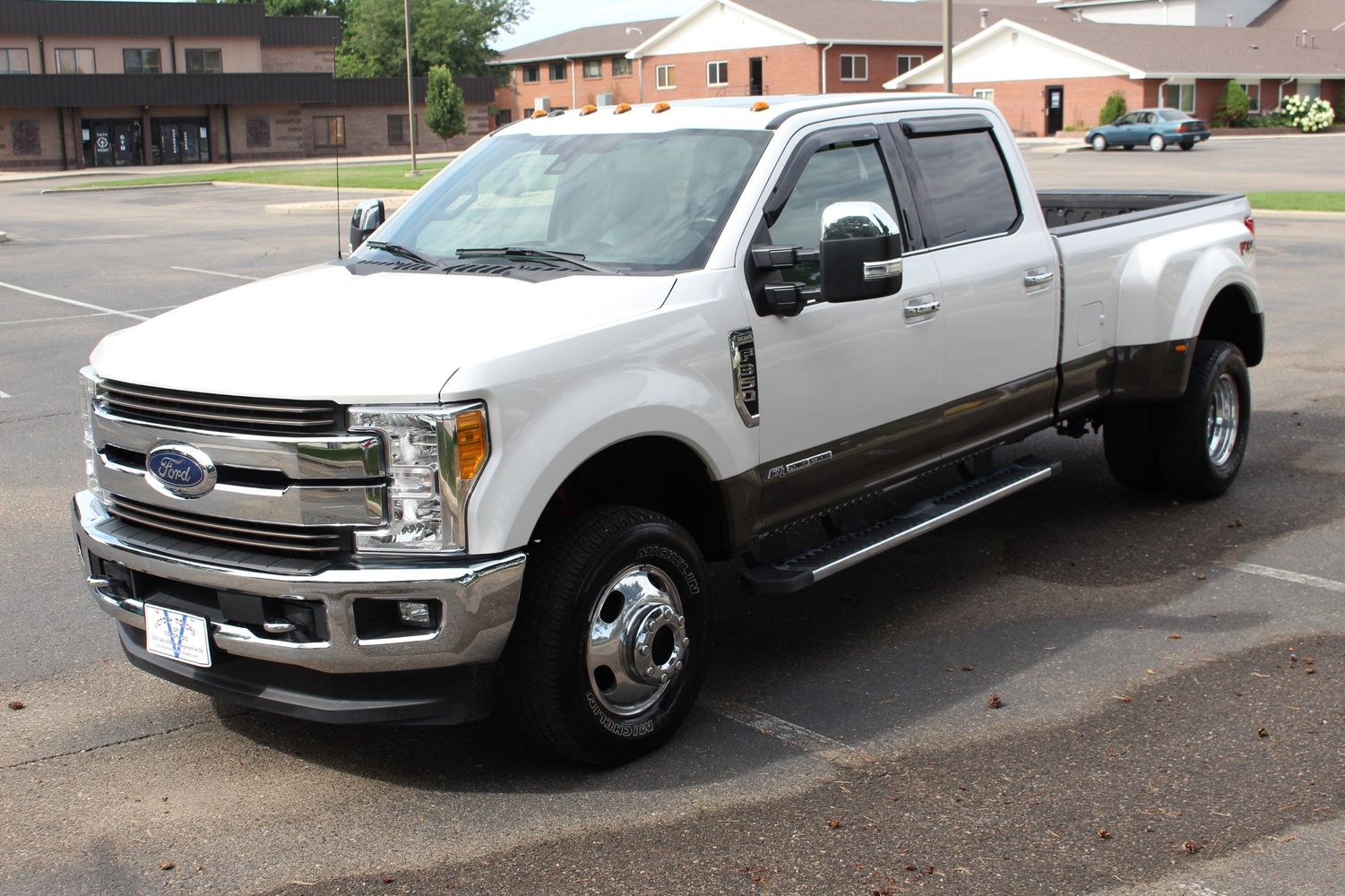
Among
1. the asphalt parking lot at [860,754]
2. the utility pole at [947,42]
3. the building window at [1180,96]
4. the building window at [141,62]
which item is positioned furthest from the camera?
the building window at [141,62]

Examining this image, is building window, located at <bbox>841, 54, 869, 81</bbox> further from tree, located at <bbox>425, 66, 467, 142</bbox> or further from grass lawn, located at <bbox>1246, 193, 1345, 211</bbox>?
grass lawn, located at <bbox>1246, 193, 1345, 211</bbox>

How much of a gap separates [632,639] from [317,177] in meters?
46.5

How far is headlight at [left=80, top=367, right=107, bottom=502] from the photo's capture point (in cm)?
465

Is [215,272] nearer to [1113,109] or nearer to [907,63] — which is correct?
[1113,109]

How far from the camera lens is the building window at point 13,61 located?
66312 mm

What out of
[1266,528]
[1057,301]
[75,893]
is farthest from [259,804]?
[1266,528]

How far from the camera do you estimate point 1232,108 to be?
222 ft

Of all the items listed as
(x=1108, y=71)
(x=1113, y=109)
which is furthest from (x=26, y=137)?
(x=1108, y=71)

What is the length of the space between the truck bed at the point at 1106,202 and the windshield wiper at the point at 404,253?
12.7 feet

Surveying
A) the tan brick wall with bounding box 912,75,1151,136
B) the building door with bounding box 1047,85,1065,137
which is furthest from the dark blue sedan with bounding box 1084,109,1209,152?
the building door with bounding box 1047,85,1065,137

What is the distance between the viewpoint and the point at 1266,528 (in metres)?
7.23

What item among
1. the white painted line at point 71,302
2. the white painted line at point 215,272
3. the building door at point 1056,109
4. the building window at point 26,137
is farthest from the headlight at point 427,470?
the building door at point 1056,109

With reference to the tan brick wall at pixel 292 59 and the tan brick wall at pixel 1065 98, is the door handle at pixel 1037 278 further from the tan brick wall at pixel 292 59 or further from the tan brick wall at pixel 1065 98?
the tan brick wall at pixel 292 59

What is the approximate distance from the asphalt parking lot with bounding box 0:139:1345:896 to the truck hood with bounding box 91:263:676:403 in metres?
0.23
